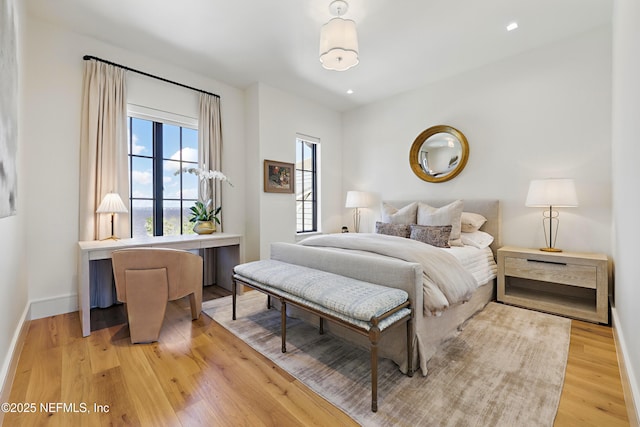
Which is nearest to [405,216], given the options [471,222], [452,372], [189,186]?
[471,222]

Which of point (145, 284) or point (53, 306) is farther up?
point (145, 284)

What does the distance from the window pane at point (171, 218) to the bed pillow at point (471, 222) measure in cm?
354

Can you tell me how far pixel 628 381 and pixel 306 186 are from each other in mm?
4130

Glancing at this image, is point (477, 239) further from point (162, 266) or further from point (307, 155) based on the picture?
point (162, 266)

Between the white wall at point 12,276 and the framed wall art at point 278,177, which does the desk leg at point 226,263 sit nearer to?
the framed wall art at point 278,177

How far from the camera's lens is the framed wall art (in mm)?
4000

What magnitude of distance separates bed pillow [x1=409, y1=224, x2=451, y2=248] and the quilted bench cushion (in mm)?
1458

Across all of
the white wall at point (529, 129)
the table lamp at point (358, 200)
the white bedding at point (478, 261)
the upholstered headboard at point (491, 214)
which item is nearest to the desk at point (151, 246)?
the table lamp at point (358, 200)

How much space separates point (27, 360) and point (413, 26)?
13.4 ft

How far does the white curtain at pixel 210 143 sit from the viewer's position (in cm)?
364

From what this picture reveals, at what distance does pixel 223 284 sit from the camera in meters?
3.68

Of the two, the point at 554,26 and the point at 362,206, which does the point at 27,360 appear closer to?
the point at 362,206

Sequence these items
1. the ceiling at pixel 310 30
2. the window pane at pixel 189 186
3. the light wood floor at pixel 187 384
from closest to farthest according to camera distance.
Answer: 1. the light wood floor at pixel 187 384
2. the ceiling at pixel 310 30
3. the window pane at pixel 189 186

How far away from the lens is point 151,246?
2656 mm
